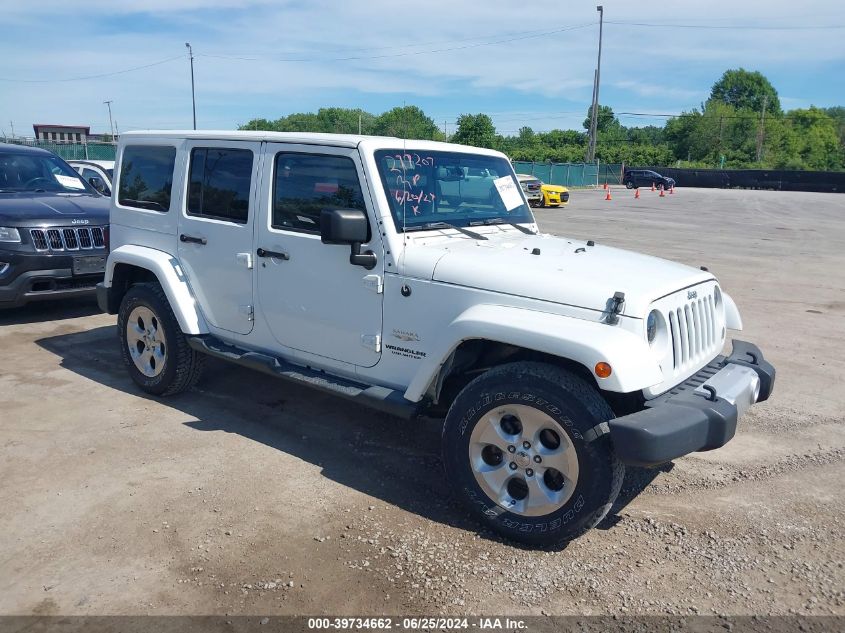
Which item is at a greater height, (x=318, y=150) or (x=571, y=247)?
(x=318, y=150)

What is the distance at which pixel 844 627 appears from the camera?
2.96 m

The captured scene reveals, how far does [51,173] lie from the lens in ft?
29.3

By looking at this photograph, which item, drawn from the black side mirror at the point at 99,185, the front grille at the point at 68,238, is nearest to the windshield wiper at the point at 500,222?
the front grille at the point at 68,238

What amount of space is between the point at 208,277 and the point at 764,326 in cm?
639

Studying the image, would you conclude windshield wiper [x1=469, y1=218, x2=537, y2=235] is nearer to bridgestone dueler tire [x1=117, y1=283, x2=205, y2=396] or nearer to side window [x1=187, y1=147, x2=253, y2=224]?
side window [x1=187, y1=147, x2=253, y2=224]

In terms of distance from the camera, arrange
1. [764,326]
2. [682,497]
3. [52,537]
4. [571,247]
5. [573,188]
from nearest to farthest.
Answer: [52,537] < [682,497] < [571,247] < [764,326] < [573,188]

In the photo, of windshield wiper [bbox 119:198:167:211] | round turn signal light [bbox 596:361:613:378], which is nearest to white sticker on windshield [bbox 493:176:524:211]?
round turn signal light [bbox 596:361:613:378]

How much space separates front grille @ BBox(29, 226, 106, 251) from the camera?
24.5 feet

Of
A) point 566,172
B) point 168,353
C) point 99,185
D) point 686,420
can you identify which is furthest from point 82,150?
point 686,420

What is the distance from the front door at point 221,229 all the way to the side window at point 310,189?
0.22 meters

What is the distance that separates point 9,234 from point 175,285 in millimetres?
3404

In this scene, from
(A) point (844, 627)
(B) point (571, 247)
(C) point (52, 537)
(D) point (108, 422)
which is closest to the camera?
(A) point (844, 627)

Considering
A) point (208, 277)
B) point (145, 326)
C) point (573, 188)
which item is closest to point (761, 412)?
point (208, 277)

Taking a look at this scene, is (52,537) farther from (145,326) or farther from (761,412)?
(761,412)
